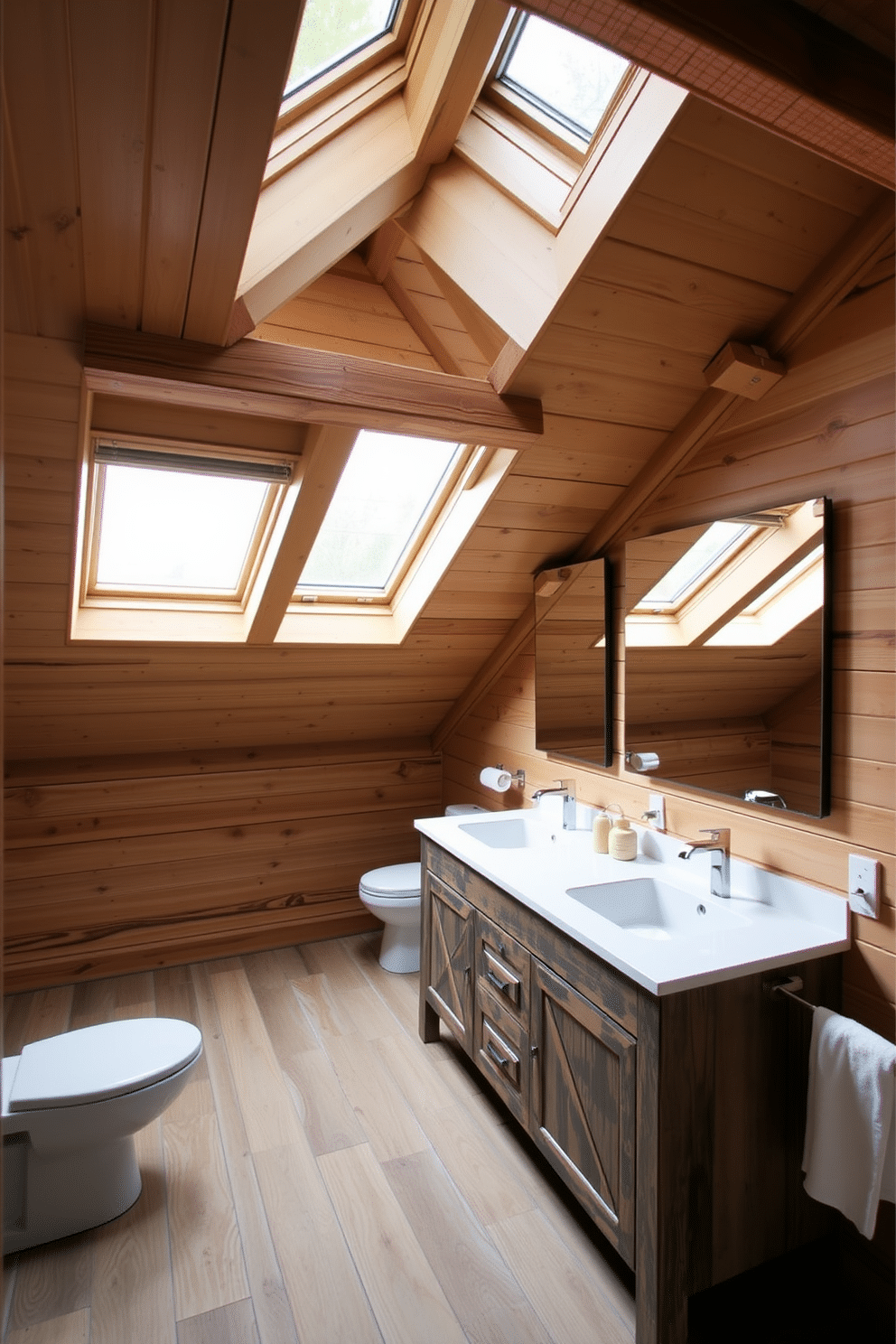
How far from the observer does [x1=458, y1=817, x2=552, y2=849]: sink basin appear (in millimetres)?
2746

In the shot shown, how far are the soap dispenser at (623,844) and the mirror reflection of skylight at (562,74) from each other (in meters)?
1.75

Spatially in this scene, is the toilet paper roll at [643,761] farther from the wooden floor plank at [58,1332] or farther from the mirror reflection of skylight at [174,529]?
the wooden floor plank at [58,1332]

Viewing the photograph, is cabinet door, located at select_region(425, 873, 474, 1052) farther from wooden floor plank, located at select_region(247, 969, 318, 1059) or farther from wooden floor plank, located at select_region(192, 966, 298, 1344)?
wooden floor plank, located at select_region(192, 966, 298, 1344)

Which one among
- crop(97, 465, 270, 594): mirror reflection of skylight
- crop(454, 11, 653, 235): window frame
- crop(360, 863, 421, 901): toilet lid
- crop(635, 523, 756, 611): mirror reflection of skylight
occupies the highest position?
crop(454, 11, 653, 235): window frame

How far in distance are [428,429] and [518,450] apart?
30 centimetres

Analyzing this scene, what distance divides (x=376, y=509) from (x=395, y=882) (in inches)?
59.2

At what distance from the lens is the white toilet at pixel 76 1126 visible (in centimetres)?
184

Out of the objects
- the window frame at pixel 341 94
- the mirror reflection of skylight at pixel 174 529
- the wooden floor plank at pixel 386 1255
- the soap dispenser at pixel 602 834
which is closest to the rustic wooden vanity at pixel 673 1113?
the wooden floor plank at pixel 386 1255

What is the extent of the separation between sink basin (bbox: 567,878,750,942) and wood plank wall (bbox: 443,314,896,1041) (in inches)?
7.2

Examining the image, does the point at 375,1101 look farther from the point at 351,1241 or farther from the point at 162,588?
the point at 162,588

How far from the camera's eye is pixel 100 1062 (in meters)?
1.96

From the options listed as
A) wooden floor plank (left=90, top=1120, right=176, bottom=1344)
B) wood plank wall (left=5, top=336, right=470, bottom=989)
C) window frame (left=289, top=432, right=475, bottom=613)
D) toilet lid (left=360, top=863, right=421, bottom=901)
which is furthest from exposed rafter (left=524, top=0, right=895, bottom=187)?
toilet lid (left=360, top=863, right=421, bottom=901)

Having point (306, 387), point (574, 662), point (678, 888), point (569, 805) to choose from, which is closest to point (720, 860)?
point (678, 888)

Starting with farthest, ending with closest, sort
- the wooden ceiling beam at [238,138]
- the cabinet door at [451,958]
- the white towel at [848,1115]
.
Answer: the cabinet door at [451,958]
the white towel at [848,1115]
the wooden ceiling beam at [238,138]
